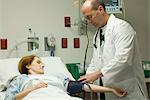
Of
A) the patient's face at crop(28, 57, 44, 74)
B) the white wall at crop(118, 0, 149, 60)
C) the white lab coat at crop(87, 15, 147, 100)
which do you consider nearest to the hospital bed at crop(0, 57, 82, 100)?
the patient's face at crop(28, 57, 44, 74)

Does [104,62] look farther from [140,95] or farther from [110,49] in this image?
[140,95]

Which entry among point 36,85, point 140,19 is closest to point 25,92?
point 36,85

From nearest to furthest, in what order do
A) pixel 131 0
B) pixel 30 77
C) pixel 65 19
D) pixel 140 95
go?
pixel 30 77 → pixel 140 95 → pixel 65 19 → pixel 131 0

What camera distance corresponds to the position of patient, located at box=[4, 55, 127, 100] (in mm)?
2146

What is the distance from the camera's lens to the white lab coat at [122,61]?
7.79 ft

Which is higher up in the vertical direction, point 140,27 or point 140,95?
point 140,27

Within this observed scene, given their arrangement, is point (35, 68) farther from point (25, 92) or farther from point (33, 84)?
point (25, 92)

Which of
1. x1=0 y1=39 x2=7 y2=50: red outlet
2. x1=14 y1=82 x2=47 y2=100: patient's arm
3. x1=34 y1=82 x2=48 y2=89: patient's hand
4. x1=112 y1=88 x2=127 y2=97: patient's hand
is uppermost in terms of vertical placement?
x1=0 y1=39 x2=7 y2=50: red outlet

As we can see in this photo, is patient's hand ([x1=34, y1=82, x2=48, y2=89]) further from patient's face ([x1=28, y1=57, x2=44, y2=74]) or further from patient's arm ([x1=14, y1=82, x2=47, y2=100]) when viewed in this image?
patient's face ([x1=28, y1=57, x2=44, y2=74])

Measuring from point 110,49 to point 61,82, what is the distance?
515mm

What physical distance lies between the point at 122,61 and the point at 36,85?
28.1 inches

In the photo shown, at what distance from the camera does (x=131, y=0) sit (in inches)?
161

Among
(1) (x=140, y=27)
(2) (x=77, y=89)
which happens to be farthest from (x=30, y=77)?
(1) (x=140, y=27)

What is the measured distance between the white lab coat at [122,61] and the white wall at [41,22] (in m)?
1.20
